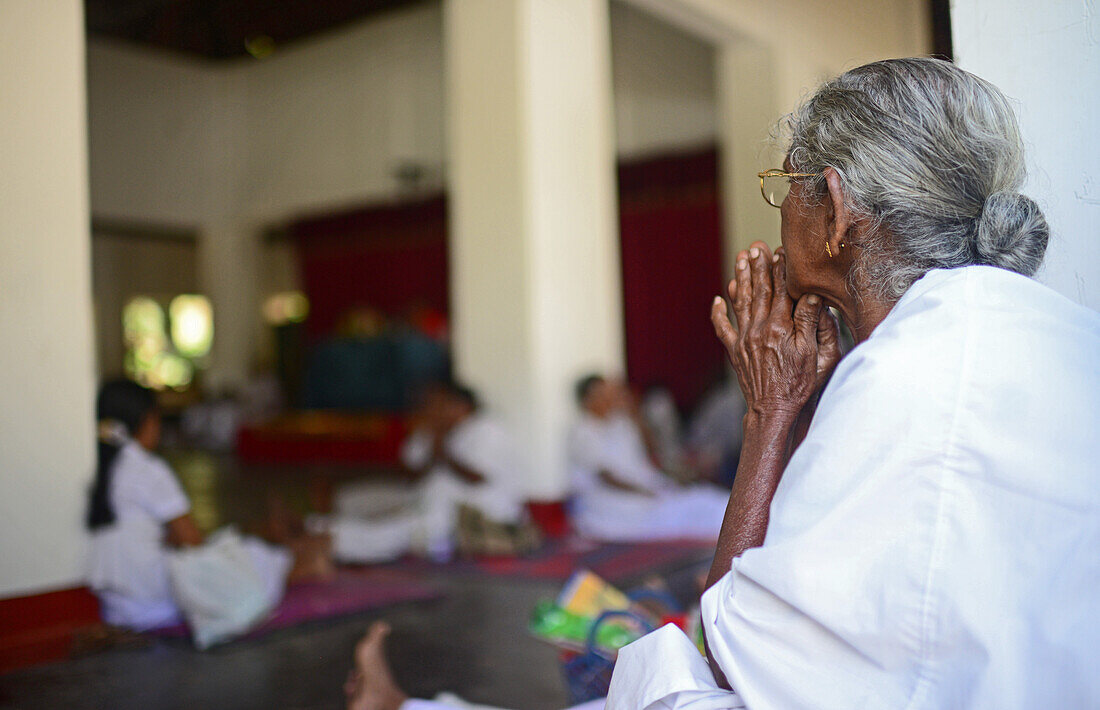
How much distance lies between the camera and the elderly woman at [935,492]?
95 cm

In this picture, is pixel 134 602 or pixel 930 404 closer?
pixel 930 404

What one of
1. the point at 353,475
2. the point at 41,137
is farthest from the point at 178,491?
the point at 353,475

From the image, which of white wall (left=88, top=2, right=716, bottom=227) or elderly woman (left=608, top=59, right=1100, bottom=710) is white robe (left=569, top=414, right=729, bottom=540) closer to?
elderly woman (left=608, top=59, right=1100, bottom=710)

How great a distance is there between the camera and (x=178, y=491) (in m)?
3.44

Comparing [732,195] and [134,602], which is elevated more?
[732,195]

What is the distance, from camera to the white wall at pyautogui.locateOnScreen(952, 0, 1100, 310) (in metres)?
1.41

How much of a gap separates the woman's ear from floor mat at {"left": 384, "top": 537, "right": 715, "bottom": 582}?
2.98 m

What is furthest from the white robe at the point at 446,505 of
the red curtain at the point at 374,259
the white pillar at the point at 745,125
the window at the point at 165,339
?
the window at the point at 165,339

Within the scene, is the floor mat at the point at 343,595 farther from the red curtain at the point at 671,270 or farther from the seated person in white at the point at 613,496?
the red curtain at the point at 671,270

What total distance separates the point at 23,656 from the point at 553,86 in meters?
3.68

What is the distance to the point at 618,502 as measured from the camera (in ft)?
16.2

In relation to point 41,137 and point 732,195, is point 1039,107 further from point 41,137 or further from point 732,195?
point 732,195

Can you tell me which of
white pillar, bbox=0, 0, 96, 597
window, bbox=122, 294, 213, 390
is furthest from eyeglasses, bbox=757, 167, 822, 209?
window, bbox=122, 294, 213, 390

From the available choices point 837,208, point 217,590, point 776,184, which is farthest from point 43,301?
point 837,208
